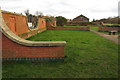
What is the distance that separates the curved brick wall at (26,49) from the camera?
15.1ft

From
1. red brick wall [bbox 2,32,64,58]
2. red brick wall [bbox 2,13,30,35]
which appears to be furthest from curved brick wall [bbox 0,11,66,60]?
red brick wall [bbox 2,13,30,35]

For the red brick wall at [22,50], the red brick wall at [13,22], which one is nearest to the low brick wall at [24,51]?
the red brick wall at [22,50]

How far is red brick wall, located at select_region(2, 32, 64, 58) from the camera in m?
4.65

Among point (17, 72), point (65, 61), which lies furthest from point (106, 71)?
point (17, 72)

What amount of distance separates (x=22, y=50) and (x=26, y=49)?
168mm

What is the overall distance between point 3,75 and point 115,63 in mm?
4054

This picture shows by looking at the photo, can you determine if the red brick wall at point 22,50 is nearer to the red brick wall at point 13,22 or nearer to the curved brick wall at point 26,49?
the curved brick wall at point 26,49

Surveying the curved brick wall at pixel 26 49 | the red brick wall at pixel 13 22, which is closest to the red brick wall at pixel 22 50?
the curved brick wall at pixel 26 49

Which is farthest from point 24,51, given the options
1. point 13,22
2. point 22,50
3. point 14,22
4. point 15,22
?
point 15,22

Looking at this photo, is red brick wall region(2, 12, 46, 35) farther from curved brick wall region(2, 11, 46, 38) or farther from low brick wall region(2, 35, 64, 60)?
low brick wall region(2, 35, 64, 60)

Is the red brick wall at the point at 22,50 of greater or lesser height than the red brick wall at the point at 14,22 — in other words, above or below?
below

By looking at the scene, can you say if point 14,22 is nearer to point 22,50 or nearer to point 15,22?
point 15,22

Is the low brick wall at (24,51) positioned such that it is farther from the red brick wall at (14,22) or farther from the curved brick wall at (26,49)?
the red brick wall at (14,22)

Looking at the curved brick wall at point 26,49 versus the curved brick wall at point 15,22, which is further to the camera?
the curved brick wall at point 15,22
